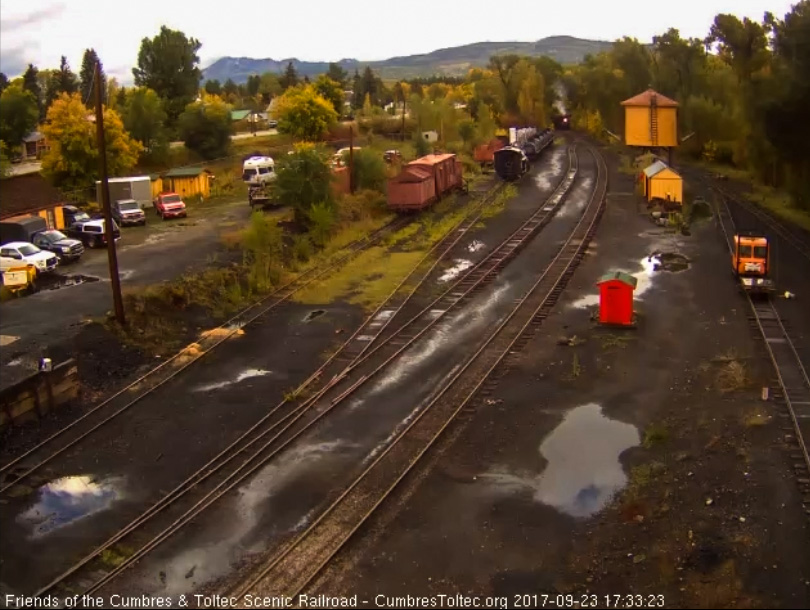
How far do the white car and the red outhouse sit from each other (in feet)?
64.3

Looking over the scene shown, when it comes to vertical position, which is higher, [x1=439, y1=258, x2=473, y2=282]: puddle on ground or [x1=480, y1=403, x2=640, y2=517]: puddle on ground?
[x1=439, y1=258, x2=473, y2=282]: puddle on ground

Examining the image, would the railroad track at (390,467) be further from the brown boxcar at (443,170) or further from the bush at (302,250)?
the brown boxcar at (443,170)

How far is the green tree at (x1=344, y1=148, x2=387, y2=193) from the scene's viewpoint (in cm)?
4325

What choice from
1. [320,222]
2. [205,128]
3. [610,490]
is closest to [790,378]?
[610,490]

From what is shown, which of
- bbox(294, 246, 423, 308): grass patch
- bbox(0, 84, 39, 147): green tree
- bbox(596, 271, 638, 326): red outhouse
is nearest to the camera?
bbox(596, 271, 638, 326): red outhouse

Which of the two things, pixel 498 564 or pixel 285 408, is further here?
pixel 285 408

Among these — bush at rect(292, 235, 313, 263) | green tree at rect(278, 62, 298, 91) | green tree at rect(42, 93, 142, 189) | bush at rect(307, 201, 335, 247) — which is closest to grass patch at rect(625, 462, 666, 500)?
bush at rect(292, 235, 313, 263)

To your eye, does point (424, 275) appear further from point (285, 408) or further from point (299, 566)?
point (299, 566)

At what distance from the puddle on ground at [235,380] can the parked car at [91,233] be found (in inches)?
724

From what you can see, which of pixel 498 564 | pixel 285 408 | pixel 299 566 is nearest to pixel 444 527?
pixel 498 564

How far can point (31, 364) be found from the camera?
17.2 metres

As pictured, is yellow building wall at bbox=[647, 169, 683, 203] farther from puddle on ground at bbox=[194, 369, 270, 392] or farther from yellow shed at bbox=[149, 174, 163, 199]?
yellow shed at bbox=[149, 174, 163, 199]

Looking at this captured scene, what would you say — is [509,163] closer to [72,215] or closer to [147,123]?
[147,123]

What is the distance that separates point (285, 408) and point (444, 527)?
590 centimetres
